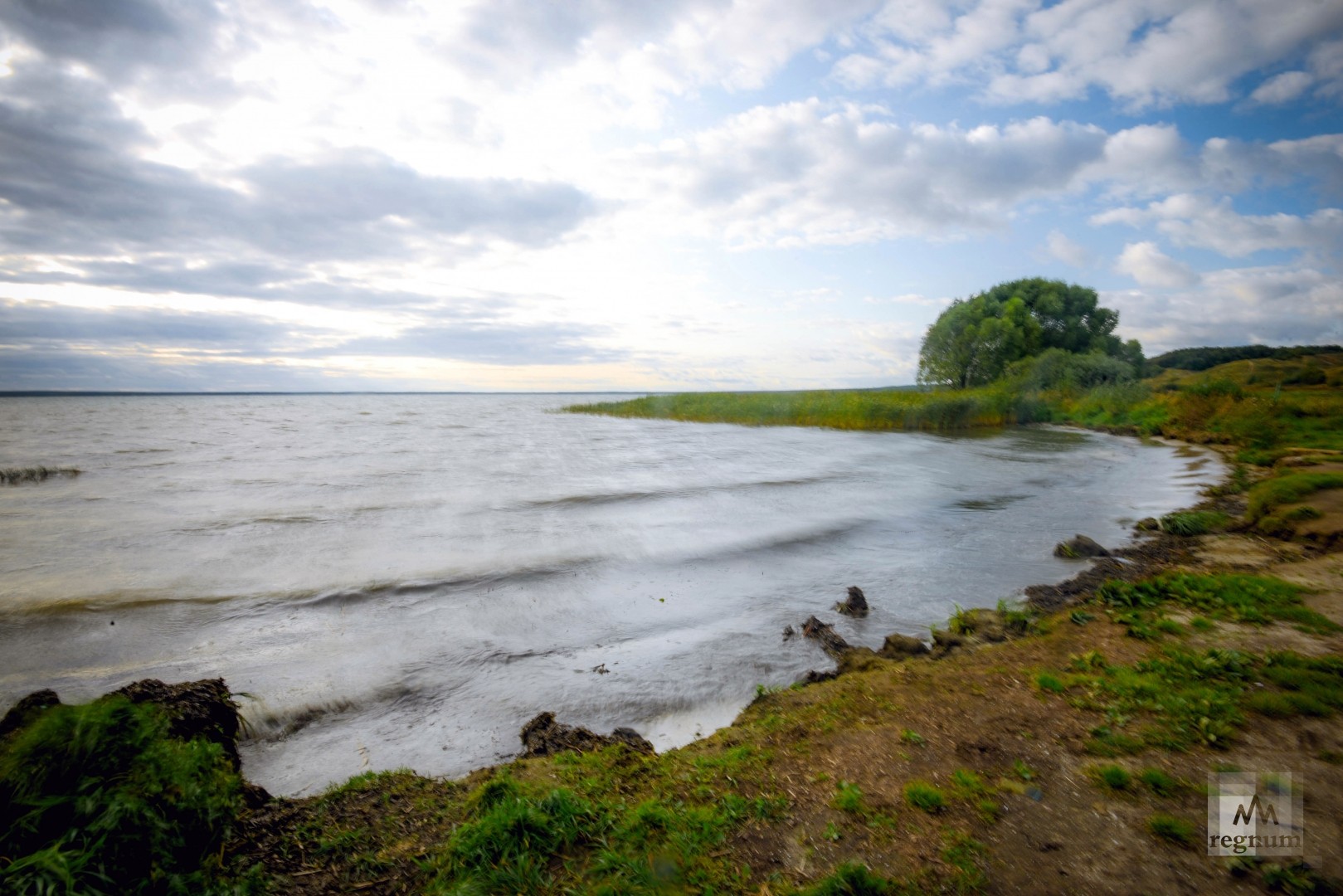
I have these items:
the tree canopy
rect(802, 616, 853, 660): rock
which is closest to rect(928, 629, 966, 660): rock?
rect(802, 616, 853, 660): rock

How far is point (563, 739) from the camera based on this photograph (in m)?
4.66

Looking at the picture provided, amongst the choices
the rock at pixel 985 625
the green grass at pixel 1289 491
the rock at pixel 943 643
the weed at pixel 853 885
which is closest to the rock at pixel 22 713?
the weed at pixel 853 885

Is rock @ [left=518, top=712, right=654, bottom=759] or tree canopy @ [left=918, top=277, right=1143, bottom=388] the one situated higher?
tree canopy @ [left=918, top=277, right=1143, bottom=388]

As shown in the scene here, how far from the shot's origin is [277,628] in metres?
7.71

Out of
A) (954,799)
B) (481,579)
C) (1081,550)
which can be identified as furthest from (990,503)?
(954,799)

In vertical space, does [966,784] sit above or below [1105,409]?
below

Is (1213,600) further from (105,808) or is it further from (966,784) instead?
(105,808)

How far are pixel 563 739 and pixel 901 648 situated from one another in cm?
377

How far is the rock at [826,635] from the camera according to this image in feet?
22.1

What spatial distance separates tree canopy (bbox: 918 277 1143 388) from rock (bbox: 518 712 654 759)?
65.4m

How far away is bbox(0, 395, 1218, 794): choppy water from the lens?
5785 millimetres

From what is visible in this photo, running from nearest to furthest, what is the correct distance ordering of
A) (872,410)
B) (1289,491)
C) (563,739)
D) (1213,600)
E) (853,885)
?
1. (853,885)
2. (563,739)
3. (1213,600)
4. (1289,491)
5. (872,410)

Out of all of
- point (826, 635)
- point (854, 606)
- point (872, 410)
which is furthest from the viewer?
point (872, 410)

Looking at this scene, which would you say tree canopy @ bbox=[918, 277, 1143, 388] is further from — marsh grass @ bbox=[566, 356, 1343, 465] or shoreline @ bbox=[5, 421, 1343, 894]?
shoreline @ bbox=[5, 421, 1343, 894]
